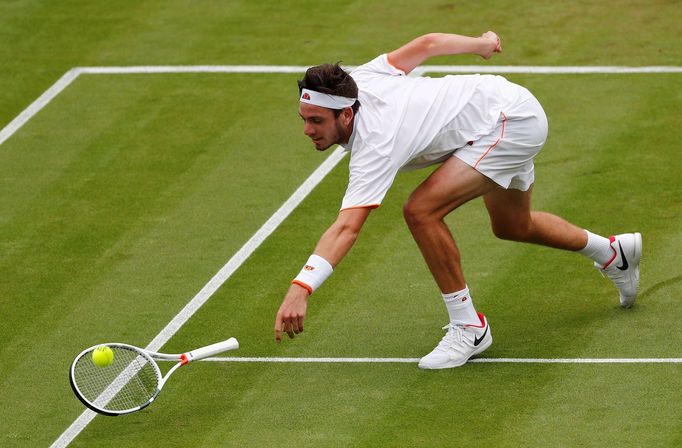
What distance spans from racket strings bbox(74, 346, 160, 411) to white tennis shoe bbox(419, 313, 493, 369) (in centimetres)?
171

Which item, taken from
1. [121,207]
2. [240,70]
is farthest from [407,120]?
[240,70]

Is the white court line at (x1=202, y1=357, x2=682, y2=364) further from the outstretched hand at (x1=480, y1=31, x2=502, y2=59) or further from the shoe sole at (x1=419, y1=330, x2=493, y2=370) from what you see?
the outstretched hand at (x1=480, y1=31, x2=502, y2=59)

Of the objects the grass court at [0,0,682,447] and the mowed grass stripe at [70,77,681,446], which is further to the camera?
the grass court at [0,0,682,447]

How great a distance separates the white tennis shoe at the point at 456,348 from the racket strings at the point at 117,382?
1709 millimetres

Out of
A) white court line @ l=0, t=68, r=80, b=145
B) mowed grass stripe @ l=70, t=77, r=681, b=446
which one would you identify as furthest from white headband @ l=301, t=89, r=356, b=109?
white court line @ l=0, t=68, r=80, b=145

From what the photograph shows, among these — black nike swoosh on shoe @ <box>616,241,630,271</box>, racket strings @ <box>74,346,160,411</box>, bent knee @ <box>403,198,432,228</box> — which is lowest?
black nike swoosh on shoe @ <box>616,241,630,271</box>

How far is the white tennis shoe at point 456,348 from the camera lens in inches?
384

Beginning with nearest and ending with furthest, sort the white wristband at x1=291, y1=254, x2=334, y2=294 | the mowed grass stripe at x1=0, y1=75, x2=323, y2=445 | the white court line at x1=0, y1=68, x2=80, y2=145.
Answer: the white wristband at x1=291, y1=254, x2=334, y2=294 < the mowed grass stripe at x1=0, y1=75, x2=323, y2=445 < the white court line at x1=0, y1=68, x2=80, y2=145

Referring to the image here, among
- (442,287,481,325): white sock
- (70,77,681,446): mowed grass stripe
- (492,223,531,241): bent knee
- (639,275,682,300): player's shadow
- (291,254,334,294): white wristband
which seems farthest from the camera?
(639,275,682,300): player's shadow

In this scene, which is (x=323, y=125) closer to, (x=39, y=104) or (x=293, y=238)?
(x=293, y=238)

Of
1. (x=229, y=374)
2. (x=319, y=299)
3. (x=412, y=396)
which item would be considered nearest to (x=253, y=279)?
(x=319, y=299)

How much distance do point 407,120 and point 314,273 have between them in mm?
1139

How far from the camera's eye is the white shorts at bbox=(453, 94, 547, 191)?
31.3 feet

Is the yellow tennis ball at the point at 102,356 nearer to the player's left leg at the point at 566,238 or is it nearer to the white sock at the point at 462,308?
the white sock at the point at 462,308
